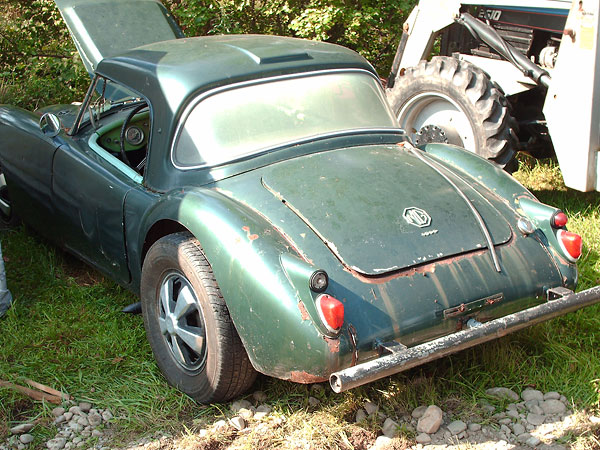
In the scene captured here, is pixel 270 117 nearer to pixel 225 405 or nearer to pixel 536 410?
pixel 225 405

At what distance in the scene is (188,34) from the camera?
9.26 metres

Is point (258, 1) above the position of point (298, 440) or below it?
above

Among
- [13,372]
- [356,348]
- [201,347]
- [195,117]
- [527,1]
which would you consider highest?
[527,1]

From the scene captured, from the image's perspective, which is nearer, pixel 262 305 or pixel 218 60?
pixel 262 305

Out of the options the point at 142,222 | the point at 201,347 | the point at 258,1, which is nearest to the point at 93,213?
the point at 142,222

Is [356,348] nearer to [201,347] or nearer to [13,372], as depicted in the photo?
[201,347]

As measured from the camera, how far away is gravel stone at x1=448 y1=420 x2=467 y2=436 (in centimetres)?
341

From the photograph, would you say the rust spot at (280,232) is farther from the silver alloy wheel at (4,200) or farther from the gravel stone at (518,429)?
the silver alloy wheel at (4,200)

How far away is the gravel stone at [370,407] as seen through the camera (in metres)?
3.54

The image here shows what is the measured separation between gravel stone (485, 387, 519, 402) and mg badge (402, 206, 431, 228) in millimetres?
915

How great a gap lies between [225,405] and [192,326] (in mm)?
423

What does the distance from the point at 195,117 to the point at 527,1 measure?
3.22 metres

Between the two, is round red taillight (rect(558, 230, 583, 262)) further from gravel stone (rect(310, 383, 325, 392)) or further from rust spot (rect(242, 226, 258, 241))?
rust spot (rect(242, 226, 258, 241))

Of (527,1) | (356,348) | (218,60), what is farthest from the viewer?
(527,1)
